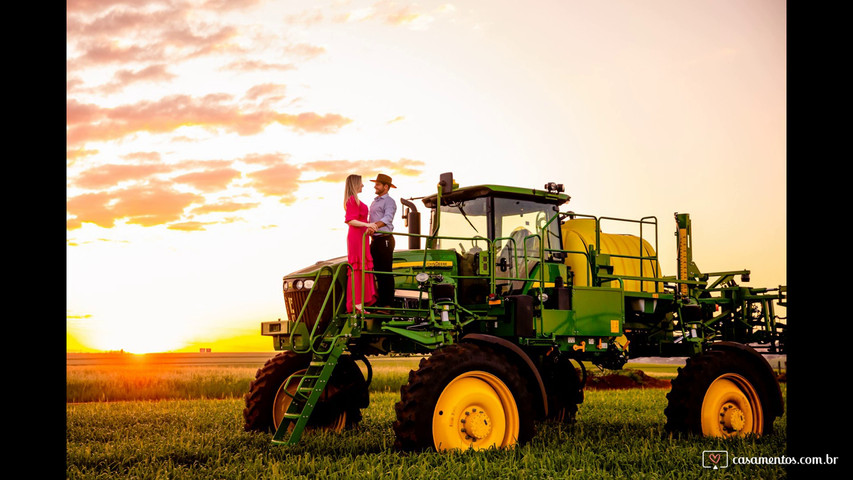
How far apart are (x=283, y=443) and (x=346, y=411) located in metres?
2.44

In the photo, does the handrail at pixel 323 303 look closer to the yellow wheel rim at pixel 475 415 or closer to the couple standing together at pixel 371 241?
the couple standing together at pixel 371 241

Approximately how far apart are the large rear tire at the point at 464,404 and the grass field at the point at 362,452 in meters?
0.28

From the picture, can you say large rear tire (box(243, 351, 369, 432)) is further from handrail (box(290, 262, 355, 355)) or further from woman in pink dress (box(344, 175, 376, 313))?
woman in pink dress (box(344, 175, 376, 313))

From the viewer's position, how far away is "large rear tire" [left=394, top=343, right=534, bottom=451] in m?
9.62

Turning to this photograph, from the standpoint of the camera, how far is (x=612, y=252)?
13805mm

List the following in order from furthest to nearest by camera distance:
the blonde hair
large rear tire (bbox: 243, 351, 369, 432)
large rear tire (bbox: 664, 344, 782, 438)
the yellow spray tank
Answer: the yellow spray tank → large rear tire (bbox: 664, 344, 782, 438) → large rear tire (bbox: 243, 351, 369, 432) → the blonde hair

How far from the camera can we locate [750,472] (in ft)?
31.4

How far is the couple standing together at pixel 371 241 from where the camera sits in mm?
10945

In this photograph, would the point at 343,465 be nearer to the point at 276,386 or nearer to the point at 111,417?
the point at 276,386

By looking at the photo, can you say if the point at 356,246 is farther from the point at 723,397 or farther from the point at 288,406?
the point at 723,397

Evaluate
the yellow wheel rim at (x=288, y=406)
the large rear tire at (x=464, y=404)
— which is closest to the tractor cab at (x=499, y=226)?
the large rear tire at (x=464, y=404)

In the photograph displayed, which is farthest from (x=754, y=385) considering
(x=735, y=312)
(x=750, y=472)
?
(x=750, y=472)

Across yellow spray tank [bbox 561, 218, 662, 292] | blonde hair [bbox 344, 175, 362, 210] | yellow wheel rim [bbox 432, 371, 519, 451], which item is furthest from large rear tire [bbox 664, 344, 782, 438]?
blonde hair [bbox 344, 175, 362, 210]

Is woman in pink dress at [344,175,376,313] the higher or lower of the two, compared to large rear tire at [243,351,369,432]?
higher
